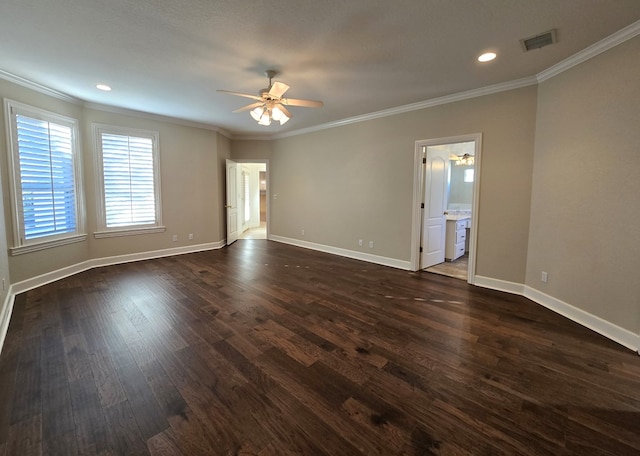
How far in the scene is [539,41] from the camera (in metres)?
2.55

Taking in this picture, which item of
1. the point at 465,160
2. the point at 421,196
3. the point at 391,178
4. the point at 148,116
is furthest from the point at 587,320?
the point at 148,116

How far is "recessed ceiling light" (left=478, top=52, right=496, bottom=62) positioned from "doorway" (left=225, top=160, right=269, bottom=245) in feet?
16.9

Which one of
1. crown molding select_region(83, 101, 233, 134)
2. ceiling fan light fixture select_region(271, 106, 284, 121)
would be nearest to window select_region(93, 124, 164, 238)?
crown molding select_region(83, 101, 233, 134)

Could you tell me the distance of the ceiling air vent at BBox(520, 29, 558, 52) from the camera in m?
2.45

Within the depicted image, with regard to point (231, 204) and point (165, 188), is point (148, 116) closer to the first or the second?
point (165, 188)

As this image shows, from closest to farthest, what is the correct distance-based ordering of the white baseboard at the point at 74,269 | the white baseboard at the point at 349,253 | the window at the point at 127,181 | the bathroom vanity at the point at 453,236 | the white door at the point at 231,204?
1. the white baseboard at the point at 74,269
2. the window at the point at 127,181
3. the white baseboard at the point at 349,253
4. the bathroom vanity at the point at 453,236
5. the white door at the point at 231,204

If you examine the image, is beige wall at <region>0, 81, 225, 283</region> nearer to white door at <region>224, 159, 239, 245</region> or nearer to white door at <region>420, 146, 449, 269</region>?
white door at <region>224, 159, 239, 245</region>

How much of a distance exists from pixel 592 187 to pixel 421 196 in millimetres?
2070

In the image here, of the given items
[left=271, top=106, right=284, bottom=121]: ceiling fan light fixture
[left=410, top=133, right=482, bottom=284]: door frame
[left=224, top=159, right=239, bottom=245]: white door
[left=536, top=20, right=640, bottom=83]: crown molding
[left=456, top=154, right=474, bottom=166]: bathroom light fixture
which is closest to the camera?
[left=536, top=20, right=640, bottom=83]: crown molding

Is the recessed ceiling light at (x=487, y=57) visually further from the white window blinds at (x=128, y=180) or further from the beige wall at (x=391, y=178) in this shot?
the white window blinds at (x=128, y=180)

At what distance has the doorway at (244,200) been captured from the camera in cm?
677

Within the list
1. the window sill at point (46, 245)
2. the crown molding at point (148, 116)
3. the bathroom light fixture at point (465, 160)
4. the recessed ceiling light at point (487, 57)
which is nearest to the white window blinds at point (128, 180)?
the crown molding at point (148, 116)

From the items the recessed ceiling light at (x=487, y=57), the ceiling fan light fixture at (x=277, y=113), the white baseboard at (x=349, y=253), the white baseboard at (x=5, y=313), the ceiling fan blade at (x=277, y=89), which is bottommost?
the white baseboard at (x=5, y=313)

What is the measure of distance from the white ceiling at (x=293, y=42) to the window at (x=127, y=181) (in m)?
0.93
